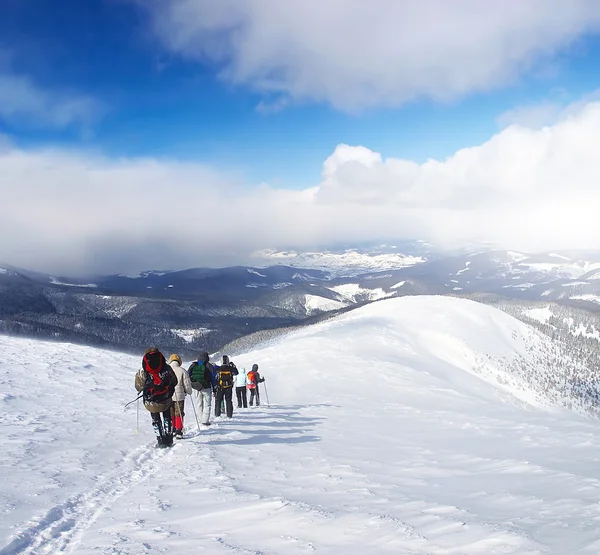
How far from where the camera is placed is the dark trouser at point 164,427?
41.8ft

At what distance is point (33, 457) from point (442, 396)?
27005 mm

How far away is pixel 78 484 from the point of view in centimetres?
898

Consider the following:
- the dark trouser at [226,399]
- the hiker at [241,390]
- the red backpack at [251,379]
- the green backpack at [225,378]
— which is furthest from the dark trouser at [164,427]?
the red backpack at [251,379]

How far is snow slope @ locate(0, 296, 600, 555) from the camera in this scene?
614 cm

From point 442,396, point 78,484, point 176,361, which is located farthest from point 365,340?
point 78,484

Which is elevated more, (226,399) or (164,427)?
(164,427)

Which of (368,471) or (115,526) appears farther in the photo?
(368,471)

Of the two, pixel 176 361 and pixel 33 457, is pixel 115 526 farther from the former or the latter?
pixel 176 361

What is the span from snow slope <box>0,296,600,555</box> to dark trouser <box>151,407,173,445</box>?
41cm

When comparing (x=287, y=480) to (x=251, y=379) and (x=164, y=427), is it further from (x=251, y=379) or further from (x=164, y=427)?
(x=251, y=379)

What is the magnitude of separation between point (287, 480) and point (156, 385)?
4967 mm

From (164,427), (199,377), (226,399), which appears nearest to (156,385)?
(164,427)

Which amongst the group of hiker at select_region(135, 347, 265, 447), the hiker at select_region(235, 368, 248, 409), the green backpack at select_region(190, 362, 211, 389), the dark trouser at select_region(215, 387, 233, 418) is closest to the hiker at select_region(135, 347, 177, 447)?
the group of hiker at select_region(135, 347, 265, 447)

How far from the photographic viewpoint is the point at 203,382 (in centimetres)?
1599
